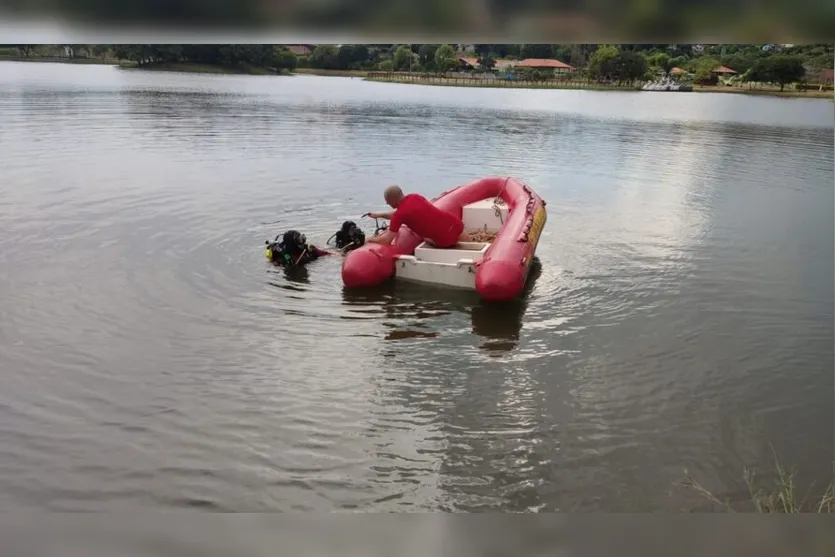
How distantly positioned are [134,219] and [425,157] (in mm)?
8314

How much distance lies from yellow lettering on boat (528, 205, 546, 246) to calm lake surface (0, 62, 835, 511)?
431mm

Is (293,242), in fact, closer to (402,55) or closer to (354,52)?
(402,55)

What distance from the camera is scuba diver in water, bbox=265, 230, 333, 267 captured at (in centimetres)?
783

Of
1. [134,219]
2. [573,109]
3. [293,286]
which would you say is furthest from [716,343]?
[573,109]

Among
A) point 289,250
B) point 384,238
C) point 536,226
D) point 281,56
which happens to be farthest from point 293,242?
point 281,56

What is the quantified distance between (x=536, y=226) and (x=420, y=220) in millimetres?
1571

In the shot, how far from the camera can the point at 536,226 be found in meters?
8.19

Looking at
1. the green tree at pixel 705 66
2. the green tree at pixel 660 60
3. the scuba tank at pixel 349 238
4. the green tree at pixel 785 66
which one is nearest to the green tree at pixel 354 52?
the green tree at pixel 660 60

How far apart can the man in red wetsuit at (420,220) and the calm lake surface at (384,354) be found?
2.25 feet

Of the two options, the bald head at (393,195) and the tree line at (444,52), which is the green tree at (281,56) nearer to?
the tree line at (444,52)

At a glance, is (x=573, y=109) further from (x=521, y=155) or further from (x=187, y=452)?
(x=187, y=452)

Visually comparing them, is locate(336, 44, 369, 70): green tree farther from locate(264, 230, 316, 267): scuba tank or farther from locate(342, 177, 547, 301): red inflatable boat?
locate(264, 230, 316, 267): scuba tank

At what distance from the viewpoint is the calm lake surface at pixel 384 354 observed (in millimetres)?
4039
